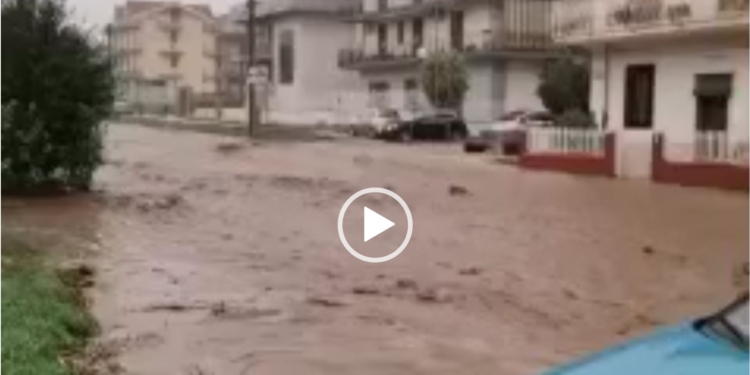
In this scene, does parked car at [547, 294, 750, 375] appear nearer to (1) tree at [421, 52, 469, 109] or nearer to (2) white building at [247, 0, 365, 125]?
(1) tree at [421, 52, 469, 109]

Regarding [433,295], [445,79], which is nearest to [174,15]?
[445,79]

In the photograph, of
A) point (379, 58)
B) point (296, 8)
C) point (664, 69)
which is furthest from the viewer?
point (296, 8)

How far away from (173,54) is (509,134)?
32.7 meters

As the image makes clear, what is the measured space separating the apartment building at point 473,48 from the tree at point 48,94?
83.1ft

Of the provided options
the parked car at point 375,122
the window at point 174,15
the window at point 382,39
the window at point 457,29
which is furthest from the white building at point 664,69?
the window at point 174,15

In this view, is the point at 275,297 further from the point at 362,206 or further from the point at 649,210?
the point at 649,210

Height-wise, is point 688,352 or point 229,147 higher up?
point 688,352

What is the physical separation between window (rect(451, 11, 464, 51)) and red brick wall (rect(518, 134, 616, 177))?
1927 cm

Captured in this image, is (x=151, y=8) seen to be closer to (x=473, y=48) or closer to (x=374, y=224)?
(x=473, y=48)

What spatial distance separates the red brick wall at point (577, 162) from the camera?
78.3 ft

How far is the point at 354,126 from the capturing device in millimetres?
43438

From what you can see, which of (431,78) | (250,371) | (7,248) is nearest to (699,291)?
(250,371)

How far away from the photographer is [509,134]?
30.6 m

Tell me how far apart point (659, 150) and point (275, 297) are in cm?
1538
